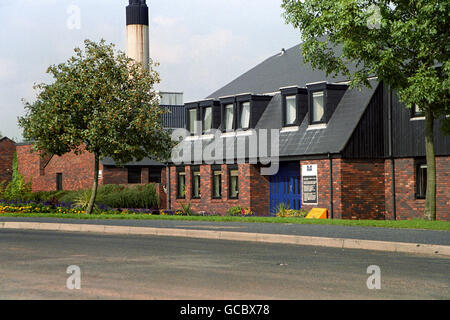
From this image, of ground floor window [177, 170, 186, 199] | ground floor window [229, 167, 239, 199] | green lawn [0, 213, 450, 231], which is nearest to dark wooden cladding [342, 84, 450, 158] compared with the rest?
green lawn [0, 213, 450, 231]

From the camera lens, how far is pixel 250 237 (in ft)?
61.6

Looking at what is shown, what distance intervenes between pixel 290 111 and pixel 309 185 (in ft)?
14.1

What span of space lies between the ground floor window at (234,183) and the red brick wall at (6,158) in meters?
35.7

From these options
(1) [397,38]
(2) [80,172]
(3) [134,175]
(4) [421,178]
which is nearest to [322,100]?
(4) [421,178]

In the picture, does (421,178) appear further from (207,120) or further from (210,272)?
(210,272)

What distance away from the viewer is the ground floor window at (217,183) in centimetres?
3744

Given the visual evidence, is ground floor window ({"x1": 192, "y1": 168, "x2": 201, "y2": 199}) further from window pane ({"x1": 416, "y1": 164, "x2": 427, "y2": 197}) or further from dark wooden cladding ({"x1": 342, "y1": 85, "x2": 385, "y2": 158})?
window pane ({"x1": 416, "y1": 164, "x2": 427, "y2": 197})

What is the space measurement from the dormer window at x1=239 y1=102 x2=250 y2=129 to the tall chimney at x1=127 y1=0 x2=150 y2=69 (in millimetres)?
23319

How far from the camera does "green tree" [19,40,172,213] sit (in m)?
30.0

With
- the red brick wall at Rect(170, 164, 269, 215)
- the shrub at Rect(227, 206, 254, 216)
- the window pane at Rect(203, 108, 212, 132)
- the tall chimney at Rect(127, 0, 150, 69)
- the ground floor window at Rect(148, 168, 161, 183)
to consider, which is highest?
the tall chimney at Rect(127, 0, 150, 69)

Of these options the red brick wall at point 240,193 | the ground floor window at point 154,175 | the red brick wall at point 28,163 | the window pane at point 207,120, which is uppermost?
the window pane at point 207,120

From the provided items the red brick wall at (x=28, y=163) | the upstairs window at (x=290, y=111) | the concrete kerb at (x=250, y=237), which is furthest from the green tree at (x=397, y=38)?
the red brick wall at (x=28, y=163)

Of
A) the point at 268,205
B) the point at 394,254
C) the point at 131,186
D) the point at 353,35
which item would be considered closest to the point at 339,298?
the point at 394,254

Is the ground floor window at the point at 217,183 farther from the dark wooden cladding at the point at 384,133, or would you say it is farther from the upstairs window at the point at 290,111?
the dark wooden cladding at the point at 384,133
